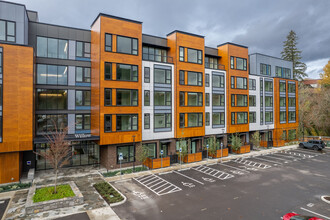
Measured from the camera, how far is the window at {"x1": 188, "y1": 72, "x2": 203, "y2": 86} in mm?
30156

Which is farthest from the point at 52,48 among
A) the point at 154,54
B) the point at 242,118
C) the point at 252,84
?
the point at 252,84

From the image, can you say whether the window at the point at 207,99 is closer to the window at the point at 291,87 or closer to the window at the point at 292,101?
the window at the point at 291,87

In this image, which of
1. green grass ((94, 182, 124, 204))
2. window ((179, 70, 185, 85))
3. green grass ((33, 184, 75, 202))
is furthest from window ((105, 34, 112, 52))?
green grass ((33, 184, 75, 202))

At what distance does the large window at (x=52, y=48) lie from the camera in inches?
951

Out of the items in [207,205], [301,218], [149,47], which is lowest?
[207,205]

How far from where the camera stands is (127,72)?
81.7ft

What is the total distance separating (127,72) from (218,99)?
15.9 metres

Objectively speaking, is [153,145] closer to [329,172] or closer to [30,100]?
[30,100]

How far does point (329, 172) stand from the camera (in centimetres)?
2366

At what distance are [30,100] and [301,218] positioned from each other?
23.2 m

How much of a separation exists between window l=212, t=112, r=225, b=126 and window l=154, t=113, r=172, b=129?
27.2ft

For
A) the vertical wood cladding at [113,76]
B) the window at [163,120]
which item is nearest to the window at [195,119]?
the window at [163,120]

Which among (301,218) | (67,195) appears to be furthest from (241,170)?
(67,195)

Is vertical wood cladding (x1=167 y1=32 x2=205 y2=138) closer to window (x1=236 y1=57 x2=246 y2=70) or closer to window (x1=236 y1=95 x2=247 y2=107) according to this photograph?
window (x1=236 y1=57 x2=246 y2=70)
